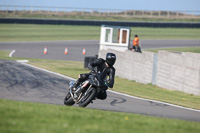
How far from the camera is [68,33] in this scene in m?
54.6

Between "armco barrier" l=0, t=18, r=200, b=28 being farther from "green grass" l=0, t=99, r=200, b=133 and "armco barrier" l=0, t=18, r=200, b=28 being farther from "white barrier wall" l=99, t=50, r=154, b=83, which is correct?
"green grass" l=0, t=99, r=200, b=133

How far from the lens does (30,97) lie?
12773 mm

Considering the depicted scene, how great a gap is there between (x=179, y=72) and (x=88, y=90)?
330 inches

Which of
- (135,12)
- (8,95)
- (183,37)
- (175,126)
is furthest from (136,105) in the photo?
(135,12)

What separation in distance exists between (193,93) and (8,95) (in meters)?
7.66

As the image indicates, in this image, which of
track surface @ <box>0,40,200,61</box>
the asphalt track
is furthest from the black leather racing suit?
track surface @ <box>0,40,200,61</box>

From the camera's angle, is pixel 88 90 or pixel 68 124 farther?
pixel 88 90

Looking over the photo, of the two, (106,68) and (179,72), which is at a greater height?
(106,68)

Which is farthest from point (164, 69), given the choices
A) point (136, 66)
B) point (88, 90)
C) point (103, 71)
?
point (88, 90)

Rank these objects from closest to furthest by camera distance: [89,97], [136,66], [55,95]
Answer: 1. [89,97]
2. [55,95]
3. [136,66]

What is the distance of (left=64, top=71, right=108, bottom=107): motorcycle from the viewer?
9.35 metres

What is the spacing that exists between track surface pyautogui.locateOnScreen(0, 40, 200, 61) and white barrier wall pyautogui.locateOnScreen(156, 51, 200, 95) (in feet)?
48.6

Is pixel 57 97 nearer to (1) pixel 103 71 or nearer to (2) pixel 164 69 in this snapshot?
(1) pixel 103 71

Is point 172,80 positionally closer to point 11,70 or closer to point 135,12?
point 11,70
